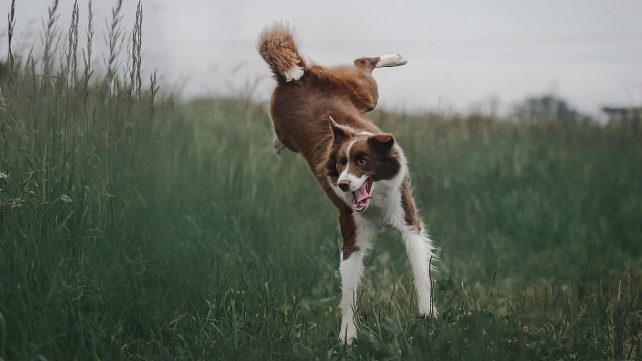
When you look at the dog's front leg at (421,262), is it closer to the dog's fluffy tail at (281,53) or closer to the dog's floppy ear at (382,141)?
the dog's floppy ear at (382,141)

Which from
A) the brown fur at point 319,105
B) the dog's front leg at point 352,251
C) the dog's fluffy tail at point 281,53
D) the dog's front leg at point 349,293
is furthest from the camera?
the dog's fluffy tail at point 281,53

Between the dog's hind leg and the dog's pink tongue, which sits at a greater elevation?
the dog's pink tongue

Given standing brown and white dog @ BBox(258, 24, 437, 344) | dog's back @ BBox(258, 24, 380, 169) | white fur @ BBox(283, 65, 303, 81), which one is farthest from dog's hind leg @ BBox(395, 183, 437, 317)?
white fur @ BBox(283, 65, 303, 81)

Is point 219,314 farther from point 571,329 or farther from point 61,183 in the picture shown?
point 571,329

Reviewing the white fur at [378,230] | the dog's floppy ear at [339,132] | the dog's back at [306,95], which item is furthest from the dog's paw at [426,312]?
the dog's back at [306,95]

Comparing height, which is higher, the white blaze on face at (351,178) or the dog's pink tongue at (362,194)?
the white blaze on face at (351,178)

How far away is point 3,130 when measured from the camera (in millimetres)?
3752

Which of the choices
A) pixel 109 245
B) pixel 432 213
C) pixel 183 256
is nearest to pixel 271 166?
pixel 432 213

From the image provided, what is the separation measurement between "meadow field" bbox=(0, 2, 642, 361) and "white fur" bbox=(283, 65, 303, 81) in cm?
93

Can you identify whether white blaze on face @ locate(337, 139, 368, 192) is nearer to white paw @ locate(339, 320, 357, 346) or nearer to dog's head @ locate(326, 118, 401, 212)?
dog's head @ locate(326, 118, 401, 212)

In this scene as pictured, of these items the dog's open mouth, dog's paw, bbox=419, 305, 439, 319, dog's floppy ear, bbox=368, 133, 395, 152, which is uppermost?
dog's floppy ear, bbox=368, 133, 395, 152

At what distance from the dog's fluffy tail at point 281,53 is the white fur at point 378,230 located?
1252mm

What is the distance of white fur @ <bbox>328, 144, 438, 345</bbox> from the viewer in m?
4.14

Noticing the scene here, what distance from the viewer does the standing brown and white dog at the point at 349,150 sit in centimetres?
397
